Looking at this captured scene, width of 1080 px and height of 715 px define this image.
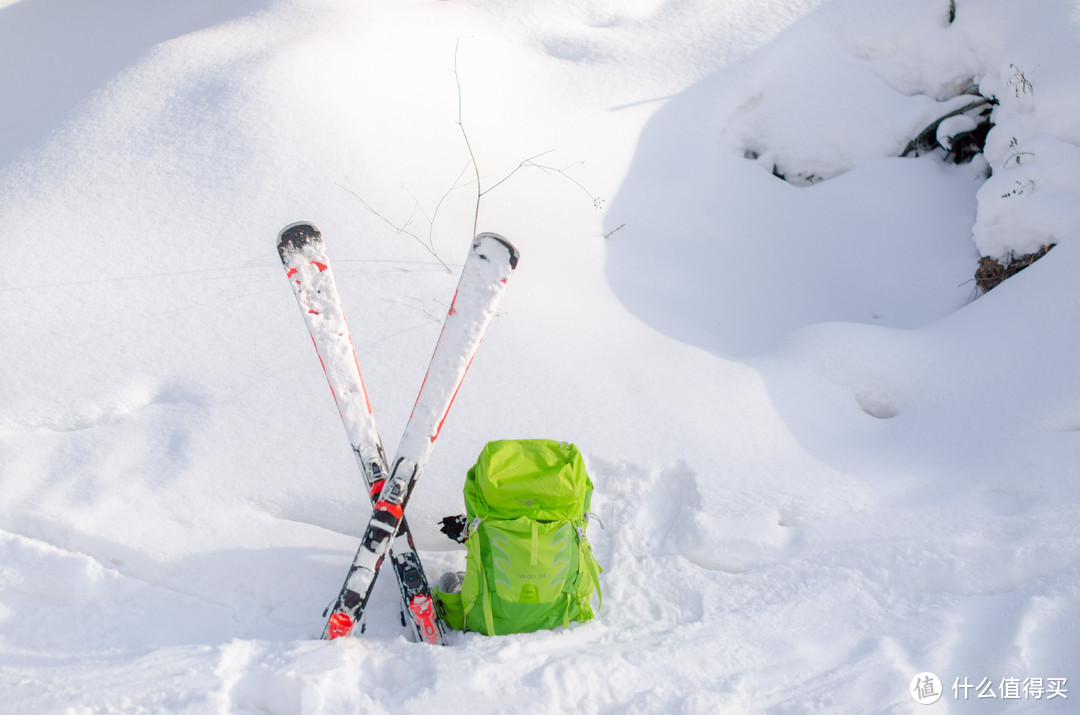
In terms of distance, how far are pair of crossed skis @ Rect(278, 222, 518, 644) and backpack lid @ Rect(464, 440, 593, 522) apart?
0.21 metres

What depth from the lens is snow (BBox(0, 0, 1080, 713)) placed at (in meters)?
2.10

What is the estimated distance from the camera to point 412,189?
3.73 meters

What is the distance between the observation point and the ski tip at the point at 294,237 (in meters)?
2.42

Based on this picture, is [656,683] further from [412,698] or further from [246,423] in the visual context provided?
[246,423]

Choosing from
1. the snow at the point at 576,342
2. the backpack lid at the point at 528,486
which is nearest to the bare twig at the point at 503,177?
the snow at the point at 576,342

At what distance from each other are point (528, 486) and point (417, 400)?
465 mm

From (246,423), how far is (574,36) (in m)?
3.52

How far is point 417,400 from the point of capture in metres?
2.38

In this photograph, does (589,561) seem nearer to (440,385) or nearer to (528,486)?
(528,486)

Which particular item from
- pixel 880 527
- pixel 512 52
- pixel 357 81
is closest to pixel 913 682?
pixel 880 527

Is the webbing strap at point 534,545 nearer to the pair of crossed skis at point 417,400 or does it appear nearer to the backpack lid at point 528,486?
the backpack lid at point 528,486

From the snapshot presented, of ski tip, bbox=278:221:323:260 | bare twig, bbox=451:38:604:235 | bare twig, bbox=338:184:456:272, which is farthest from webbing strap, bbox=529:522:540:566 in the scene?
bare twig, bbox=451:38:604:235

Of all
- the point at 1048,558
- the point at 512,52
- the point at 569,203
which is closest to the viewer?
the point at 1048,558

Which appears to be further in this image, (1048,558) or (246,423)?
(246,423)
